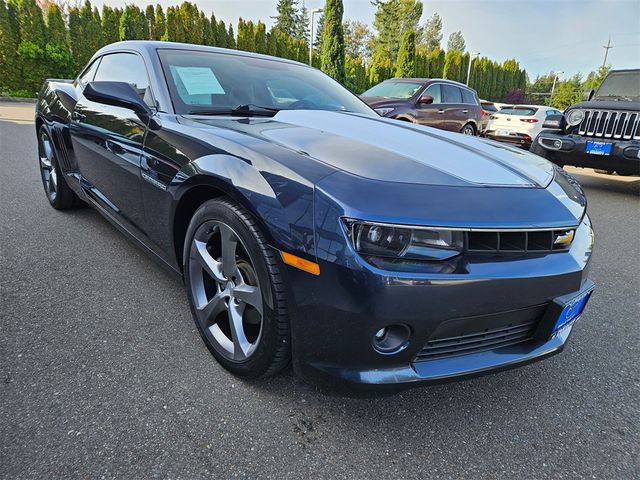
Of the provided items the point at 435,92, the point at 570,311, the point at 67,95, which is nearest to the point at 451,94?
the point at 435,92

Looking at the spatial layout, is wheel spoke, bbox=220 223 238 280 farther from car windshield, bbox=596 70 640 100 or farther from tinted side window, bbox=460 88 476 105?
tinted side window, bbox=460 88 476 105

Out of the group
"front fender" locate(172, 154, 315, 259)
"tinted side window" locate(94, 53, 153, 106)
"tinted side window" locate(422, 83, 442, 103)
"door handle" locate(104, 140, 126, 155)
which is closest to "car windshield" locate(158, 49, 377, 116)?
"tinted side window" locate(94, 53, 153, 106)

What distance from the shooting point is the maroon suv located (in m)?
8.24

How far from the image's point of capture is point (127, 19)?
18562 mm

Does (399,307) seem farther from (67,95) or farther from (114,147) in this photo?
(67,95)

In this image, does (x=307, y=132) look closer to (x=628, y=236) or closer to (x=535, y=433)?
(x=535, y=433)

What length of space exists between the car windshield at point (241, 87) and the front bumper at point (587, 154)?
4.12 meters

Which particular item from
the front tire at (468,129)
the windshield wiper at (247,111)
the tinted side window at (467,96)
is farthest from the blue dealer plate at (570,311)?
the tinted side window at (467,96)

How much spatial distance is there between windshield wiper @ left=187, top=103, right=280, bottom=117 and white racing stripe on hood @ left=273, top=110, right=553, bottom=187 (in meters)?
0.07

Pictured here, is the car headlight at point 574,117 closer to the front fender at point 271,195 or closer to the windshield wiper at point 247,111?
the windshield wiper at point 247,111

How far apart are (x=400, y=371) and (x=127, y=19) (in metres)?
21.8

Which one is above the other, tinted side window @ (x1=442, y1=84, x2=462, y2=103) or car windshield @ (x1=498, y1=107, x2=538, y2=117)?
tinted side window @ (x1=442, y1=84, x2=462, y2=103)

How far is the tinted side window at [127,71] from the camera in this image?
2.28 metres

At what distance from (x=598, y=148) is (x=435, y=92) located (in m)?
4.11
